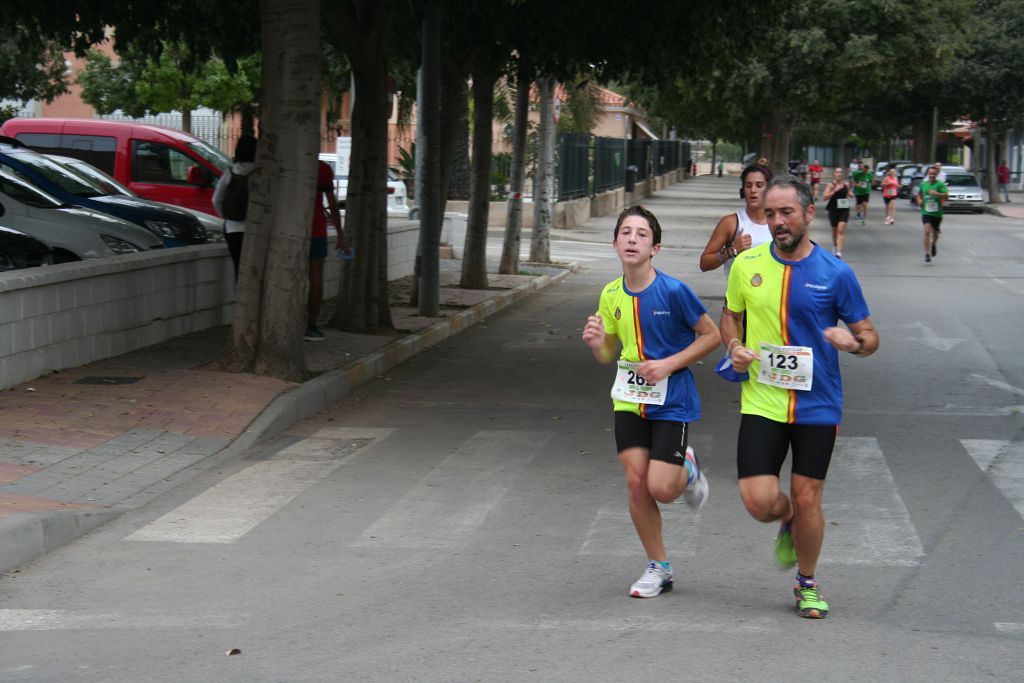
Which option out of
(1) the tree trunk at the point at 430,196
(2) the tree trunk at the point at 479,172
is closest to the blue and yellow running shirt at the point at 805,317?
(1) the tree trunk at the point at 430,196

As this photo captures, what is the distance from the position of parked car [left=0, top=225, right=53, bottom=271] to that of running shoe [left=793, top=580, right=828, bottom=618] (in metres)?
9.31

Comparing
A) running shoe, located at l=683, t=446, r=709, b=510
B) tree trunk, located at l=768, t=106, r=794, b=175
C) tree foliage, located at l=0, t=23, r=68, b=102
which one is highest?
tree foliage, located at l=0, t=23, r=68, b=102

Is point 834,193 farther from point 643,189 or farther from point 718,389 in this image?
point 643,189

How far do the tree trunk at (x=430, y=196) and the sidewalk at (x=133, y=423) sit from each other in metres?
2.64

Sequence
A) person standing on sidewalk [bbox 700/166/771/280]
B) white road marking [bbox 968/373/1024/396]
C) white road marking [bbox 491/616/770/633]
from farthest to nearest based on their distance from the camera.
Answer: white road marking [bbox 968/373/1024/396] < person standing on sidewalk [bbox 700/166/771/280] < white road marking [bbox 491/616/770/633]

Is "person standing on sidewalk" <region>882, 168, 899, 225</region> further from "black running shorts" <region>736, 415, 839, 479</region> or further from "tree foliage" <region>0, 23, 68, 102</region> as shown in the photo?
"black running shorts" <region>736, 415, 839, 479</region>

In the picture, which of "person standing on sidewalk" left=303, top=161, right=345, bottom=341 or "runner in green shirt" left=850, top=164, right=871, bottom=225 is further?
"runner in green shirt" left=850, top=164, right=871, bottom=225

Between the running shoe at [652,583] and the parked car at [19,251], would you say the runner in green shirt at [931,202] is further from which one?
the running shoe at [652,583]

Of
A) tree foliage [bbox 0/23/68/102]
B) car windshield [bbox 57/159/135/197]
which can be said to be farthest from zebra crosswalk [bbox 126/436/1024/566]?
tree foliage [bbox 0/23/68/102]

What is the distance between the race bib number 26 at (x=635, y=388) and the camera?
584 centimetres

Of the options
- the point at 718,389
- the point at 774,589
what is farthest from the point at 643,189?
the point at 774,589

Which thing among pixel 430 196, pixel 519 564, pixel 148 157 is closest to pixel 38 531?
pixel 519 564

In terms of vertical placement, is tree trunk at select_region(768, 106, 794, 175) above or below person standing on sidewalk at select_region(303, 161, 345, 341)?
above

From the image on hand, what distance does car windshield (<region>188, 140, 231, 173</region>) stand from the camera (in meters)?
21.6
